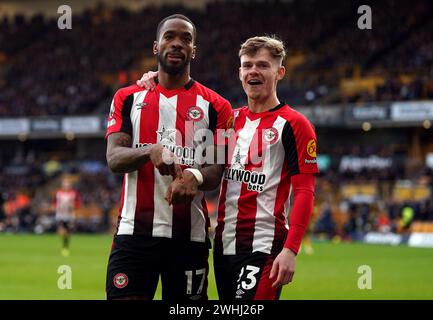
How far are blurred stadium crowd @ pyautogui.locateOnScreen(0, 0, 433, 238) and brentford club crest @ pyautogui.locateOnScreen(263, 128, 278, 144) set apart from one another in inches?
989

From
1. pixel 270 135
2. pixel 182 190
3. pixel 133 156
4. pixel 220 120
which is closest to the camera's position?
pixel 182 190

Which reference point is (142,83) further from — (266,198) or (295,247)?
(295,247)

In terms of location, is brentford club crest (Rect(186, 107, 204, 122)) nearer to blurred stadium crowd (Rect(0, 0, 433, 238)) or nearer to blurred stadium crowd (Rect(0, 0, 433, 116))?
blurred stadium crowd (Rect(0, 0, 433, 238))

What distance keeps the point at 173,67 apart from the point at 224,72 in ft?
128

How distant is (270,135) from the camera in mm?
5730

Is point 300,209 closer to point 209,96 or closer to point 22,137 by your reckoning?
point 209,96

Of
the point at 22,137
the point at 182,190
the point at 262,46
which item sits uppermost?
the point at 22,137

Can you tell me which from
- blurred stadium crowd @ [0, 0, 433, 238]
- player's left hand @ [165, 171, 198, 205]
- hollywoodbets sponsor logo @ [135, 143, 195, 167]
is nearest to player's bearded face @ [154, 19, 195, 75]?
hollywoodbets sponsor logo @ [135, 143, 195, 167]

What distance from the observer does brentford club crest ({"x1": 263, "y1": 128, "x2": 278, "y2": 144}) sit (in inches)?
225

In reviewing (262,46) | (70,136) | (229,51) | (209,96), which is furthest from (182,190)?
(70,136)

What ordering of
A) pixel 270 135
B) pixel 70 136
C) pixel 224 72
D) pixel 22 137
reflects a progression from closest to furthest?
pixel 270 135, pixel 224 72, pixel 70 136, pixel 22 137

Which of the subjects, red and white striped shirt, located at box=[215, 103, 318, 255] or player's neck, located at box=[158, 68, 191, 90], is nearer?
red and white striped shirt, located at box=[215, 103, 318, 255]

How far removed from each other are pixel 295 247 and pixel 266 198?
1.49 ft

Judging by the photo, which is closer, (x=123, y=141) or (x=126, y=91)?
(x=123, y=141)
